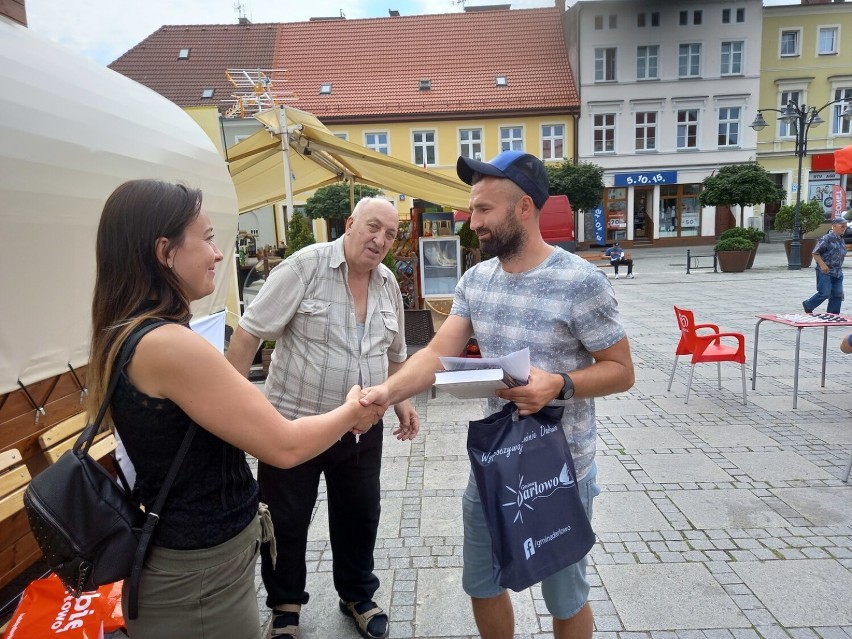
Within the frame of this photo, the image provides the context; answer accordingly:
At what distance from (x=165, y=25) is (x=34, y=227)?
38120mm

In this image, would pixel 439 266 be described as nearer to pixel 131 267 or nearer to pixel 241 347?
pixel 241 347

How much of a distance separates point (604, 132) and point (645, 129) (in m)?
2.37

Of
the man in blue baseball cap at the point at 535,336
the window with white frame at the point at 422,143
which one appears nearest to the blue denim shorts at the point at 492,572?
the man in blue baseball cap at the point at 535,336

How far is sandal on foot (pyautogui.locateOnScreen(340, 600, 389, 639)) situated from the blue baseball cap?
199 centimetres

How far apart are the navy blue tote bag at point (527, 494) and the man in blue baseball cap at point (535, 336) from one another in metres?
0.10

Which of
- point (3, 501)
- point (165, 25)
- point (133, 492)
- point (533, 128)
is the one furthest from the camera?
point (165, 25)

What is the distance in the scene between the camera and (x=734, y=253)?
61.5ft

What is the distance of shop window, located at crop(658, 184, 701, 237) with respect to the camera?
32.7m

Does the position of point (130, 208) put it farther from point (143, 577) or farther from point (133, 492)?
point (143, 577)

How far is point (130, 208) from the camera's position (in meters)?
1.45

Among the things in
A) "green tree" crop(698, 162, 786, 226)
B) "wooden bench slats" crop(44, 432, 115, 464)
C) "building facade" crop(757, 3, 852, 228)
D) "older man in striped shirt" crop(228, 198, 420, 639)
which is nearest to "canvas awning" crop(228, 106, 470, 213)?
"older man in striped shirt" crop(228, 198, 420, 639)

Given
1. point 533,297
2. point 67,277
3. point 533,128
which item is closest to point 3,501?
point 67,277

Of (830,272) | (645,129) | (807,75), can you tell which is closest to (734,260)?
(830,272)

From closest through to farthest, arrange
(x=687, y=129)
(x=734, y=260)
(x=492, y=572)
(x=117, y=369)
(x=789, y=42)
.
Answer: (x=117, y=369)
(x=492, y=572)
(x=734, y=260)
(x=687, y=129)
(x=789, y=42)
